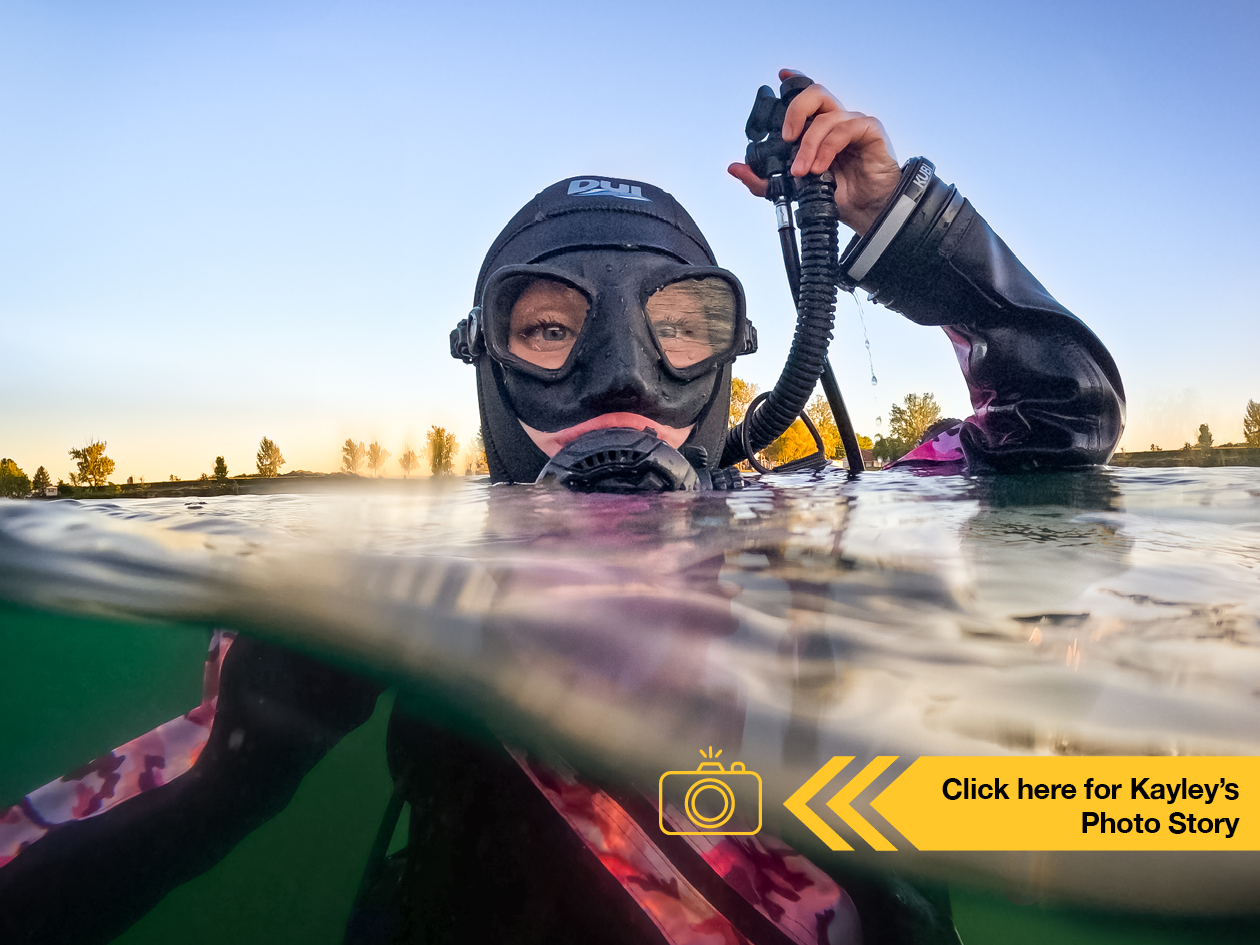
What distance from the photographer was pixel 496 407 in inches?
117

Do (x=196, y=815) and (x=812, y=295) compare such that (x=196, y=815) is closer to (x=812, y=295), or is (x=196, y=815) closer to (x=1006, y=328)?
(x=812, y=295)

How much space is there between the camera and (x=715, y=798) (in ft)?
3.49

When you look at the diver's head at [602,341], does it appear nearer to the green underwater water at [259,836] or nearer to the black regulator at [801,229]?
the black regulator at [801,229]

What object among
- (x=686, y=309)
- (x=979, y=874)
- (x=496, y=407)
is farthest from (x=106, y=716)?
(x=979, y=874)

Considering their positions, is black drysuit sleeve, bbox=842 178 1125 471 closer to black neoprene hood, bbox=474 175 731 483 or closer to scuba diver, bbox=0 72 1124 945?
scuba diver, bbox=0 72 1124 945

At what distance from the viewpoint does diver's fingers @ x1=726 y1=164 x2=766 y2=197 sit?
272cm

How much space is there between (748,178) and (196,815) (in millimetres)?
2969

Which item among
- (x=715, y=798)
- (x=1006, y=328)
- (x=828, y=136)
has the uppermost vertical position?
(x=828, y=136)

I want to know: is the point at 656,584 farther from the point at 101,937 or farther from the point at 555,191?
the point at 555,191

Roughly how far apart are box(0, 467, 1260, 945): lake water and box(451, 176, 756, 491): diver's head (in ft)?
1.98

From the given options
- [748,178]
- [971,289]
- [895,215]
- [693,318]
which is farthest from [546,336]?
[971,289]

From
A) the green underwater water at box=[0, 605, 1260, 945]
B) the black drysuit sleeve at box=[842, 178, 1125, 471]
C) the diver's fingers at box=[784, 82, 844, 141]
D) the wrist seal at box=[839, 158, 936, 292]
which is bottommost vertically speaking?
the green underwater water at box=[0, 605, 1260, 945]

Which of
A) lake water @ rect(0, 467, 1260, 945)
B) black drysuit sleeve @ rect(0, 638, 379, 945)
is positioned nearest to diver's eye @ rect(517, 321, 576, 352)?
lake water @ rect(0, 467, 1260, 945)

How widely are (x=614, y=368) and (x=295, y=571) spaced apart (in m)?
1.41
